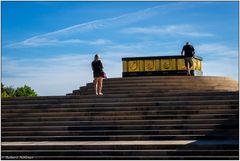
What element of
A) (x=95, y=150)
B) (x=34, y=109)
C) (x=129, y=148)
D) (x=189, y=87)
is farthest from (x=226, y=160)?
(x=189, y=87)

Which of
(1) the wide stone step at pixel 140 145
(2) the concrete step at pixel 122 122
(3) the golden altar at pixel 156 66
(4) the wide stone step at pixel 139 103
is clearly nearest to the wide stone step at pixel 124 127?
(2) the concrete step at pixel 122 122

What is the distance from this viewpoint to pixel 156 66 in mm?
28672

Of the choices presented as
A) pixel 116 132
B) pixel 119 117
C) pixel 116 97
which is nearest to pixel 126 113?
pixel 119 117

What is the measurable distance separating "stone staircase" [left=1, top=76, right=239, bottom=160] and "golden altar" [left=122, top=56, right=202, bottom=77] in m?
11.9

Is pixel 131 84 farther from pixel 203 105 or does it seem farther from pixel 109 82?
pixel 203 105

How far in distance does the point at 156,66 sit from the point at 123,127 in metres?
15.1

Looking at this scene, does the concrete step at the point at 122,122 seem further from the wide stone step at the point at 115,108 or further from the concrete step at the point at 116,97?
the concrete step at the point at 116,97

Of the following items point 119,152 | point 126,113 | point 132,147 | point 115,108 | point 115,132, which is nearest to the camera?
point 119,152

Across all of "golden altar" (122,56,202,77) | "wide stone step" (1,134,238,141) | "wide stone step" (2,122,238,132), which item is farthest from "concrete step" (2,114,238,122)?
"golden altar" (122,56,202,77)

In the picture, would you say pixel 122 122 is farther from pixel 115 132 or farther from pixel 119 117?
pixel 115 132

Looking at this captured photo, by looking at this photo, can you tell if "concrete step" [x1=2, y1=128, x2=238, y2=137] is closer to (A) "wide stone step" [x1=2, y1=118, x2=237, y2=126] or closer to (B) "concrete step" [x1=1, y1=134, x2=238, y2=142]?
(B) "concrete step" [x1=1, y1=134, x2=238, y2=142]

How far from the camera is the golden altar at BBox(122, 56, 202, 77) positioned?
1119 inches

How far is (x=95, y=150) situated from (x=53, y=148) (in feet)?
3.56

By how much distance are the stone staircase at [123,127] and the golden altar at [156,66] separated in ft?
38.9
